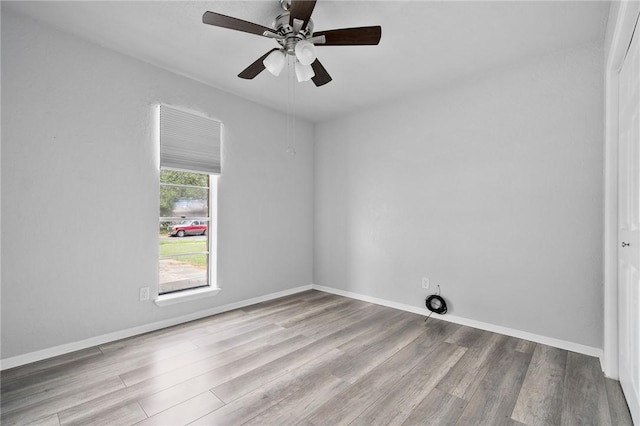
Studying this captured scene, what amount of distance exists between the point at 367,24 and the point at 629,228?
223cm

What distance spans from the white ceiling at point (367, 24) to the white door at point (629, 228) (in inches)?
27.8

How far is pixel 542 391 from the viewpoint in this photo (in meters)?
1.99

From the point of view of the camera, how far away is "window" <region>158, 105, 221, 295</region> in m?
3.16

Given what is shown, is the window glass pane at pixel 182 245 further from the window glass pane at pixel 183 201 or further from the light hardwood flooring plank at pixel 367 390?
the light hardwood flooring plank at pixel 367 390

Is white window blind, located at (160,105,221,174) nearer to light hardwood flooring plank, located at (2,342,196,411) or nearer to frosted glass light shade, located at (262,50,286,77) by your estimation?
frosted glass light shade, located at (262,50,286,77)

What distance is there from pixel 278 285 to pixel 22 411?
276cm

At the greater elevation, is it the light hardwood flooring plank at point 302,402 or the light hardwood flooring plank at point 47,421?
the light hardwood flooring plank at point 47,421

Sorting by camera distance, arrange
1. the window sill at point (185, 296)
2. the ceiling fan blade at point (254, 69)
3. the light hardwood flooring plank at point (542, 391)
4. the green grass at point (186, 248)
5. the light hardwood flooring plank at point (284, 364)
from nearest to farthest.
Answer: the light hardwood flooring plank at point (542, 391) → the light hardwood flooring plank at point (284, 364) → the ceiling fan blade at point (254, 69) → the window sill at point (185, 296) → the green grass at point (186, 248)

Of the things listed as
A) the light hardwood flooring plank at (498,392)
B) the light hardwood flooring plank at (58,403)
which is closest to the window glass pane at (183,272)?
the light hardwood flooring plank at (58,403)

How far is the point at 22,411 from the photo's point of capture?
1761mm

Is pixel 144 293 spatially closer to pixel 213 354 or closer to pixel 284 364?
pixel 213 354

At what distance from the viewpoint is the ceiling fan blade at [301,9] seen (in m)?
1.76

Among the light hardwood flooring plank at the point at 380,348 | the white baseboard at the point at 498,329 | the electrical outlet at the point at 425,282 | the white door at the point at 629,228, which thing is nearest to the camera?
the white door at the point at 629,228

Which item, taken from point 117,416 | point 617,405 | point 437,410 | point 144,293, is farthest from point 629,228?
point 144,293
